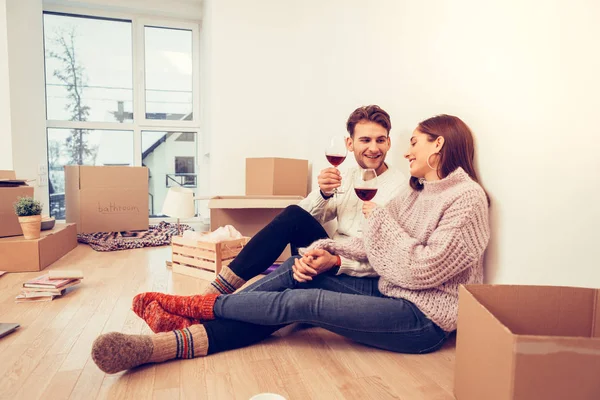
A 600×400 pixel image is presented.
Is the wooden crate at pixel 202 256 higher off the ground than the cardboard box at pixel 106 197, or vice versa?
the cardboard box at pixel 106 197

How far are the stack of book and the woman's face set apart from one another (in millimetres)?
1698

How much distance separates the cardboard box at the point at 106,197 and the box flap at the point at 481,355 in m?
3.27

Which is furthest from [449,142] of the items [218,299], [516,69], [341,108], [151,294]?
[341,108]

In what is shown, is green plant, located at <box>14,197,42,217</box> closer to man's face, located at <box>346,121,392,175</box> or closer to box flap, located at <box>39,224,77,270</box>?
box flap, located at <box>39,224,77,270</box>

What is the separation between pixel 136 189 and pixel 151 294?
248 centimetres

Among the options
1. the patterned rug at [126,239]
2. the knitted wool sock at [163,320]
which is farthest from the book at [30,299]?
the patterned rug at [126,239]

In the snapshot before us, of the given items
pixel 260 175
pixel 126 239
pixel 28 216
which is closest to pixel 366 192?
pixel 260 175

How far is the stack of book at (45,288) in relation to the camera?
6.51ft

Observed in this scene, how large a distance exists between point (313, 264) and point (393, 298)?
32 cm

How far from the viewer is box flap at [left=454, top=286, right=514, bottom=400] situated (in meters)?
0.85

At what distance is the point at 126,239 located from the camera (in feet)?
11.6

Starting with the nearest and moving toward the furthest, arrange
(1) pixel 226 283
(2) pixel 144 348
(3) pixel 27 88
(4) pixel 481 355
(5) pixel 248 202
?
1. (4) pixel 481 355
2. (2) pixel 144 348
3. (1) pixel 226 283
4. (5) pixel 248 202
5. (3) pixel 27 88

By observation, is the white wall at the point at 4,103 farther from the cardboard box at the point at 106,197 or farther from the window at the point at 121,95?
the window at the point at 121,95

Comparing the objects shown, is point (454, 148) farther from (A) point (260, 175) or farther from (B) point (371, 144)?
(A) point (260, 175)
